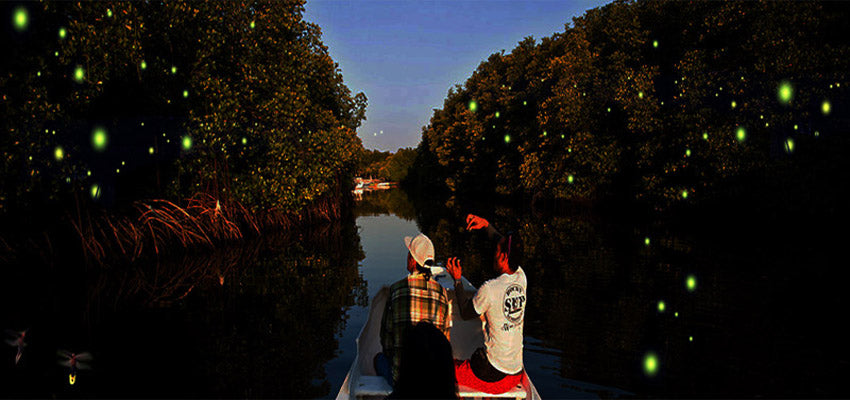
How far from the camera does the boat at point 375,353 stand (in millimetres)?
4637

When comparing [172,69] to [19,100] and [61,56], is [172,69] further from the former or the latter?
[19,100]

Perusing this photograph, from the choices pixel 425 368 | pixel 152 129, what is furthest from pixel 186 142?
pixel 425 368

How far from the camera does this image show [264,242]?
2166 cm

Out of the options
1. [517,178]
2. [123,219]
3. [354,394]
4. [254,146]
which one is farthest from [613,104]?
[354,394]

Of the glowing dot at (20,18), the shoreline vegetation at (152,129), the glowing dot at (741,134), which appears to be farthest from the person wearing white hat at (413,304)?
the glowing dot at (741,134)

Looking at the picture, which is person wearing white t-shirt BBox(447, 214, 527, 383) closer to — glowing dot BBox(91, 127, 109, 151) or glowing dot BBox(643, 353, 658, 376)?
glowing dot BBox(643, 353, 658, 376)

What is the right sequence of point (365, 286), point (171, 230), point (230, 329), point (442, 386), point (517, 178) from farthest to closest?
point (517, 178) → point (171, 230) → point (365, 286) → point (230, 329) → point (442, 386)

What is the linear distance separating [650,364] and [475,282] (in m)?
6.29

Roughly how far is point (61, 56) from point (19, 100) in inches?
65.0

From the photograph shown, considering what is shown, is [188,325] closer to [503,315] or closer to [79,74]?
[503,315]

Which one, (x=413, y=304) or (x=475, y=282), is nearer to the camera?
(x=413, y=304)

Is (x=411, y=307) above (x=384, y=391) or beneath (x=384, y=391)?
above

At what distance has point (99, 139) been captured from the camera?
15.3m

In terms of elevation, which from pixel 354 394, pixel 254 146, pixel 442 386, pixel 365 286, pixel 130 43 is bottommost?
pixel 365 286
